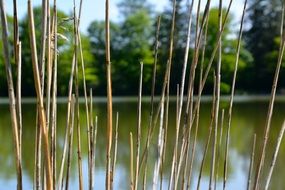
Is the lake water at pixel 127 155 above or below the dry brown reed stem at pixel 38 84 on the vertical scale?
below

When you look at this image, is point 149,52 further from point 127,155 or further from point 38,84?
point 38,84

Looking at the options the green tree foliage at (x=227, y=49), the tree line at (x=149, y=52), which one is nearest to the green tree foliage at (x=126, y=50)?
the tree line at (x=149, y=52)

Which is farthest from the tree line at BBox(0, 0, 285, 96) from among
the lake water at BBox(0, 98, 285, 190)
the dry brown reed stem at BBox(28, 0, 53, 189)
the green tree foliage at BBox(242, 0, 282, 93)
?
the dry brown reed stem at BBox(28, 0, 53, 189)

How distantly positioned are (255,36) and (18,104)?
106 feet

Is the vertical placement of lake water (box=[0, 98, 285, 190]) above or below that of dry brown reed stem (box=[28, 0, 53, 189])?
below

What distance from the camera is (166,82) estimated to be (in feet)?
6.59

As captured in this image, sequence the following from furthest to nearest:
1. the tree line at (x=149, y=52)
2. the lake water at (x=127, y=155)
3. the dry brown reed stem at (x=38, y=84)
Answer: the tree line at (x=149, y=52) → the lake water at (x=127, y=155) → the dry brown reed stem at (x=38, y=84)

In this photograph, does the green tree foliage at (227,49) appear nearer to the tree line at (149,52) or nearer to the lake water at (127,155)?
the tree line at (149,52)

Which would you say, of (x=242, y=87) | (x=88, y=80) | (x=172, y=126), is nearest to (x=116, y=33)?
(x=88, y=80)

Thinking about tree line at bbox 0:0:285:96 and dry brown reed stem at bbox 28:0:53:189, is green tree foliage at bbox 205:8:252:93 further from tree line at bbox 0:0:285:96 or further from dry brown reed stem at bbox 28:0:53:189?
dry brown reed stem at bbox 28:0:53:189

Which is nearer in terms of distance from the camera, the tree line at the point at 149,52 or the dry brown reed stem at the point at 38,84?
the dry brown reed stem at the point at 38,84

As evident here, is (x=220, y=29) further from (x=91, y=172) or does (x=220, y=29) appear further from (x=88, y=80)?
(x=88, y=80)

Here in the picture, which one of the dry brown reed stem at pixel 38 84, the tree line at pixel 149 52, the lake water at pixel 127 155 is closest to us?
the dry brown reed stem at pixel 38 84

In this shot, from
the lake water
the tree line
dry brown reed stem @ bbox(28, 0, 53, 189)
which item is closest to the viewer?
dry brown reed stem @ bbox(28, 0, 53, 189)
